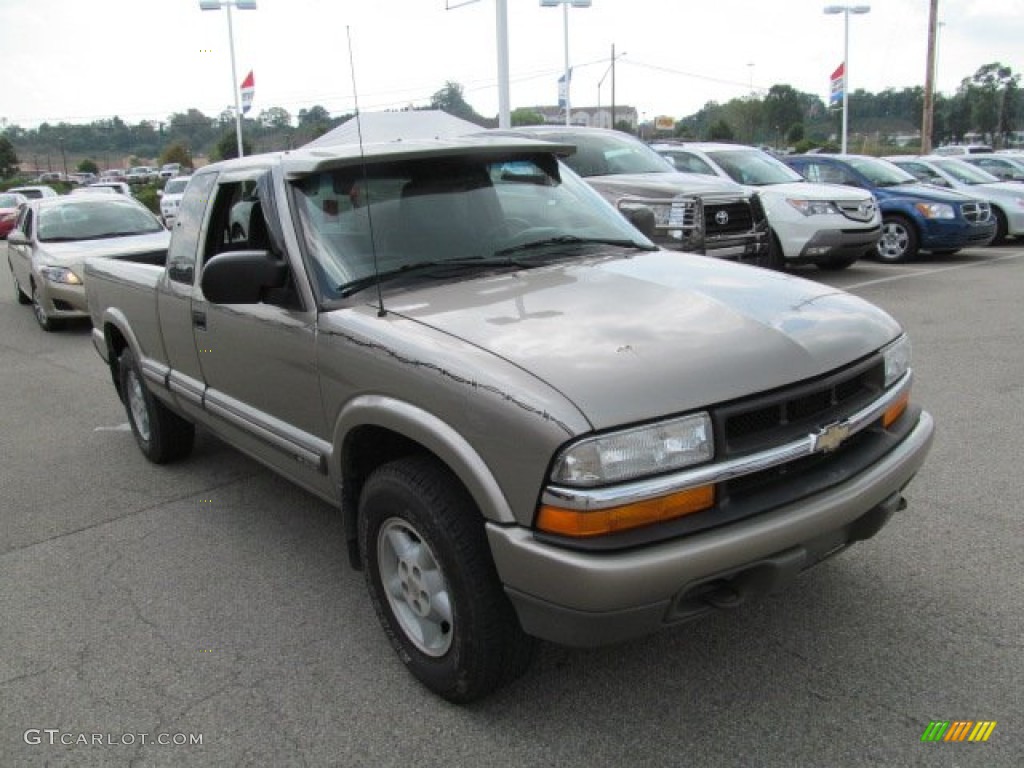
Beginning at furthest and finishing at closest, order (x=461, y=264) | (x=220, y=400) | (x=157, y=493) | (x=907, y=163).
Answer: (x=907, y=163)
(x=157, y=493)
(x=220, y=400)
(x=461, y=264)

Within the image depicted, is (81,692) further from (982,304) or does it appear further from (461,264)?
(982,304)

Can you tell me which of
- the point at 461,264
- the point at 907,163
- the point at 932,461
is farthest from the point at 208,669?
the point at 907,163

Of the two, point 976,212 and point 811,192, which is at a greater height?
point 811,192

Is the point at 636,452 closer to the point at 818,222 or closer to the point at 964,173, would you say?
the point at 818,222

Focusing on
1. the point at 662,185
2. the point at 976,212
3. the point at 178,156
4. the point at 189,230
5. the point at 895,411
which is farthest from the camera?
the point at 178,156

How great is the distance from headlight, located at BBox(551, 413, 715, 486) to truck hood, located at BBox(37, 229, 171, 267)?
9.15m

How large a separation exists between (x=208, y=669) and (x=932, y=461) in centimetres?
382

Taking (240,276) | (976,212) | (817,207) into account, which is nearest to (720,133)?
(976,212)

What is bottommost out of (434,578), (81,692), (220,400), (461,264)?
(81,692)

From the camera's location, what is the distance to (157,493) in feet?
16.5

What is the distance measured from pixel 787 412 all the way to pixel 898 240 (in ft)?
39.8

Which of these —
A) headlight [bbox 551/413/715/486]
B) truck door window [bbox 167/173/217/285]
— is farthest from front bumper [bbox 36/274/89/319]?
headlight [bbox 551/413/715/486]

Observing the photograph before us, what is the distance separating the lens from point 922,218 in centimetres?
1309

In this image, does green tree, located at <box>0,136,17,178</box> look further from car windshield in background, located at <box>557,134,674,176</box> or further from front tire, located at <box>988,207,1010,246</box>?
front tire, located at <box>988,207,1010,246</box>
